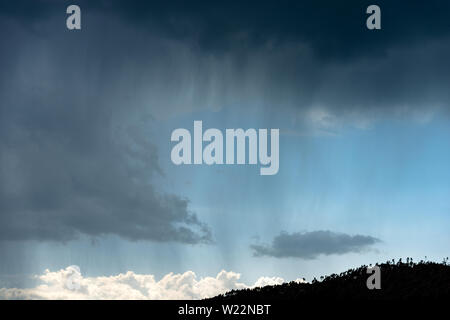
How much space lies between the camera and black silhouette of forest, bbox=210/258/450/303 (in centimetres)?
2319

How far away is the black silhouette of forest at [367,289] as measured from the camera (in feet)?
76.1

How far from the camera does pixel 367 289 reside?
80.2ft
